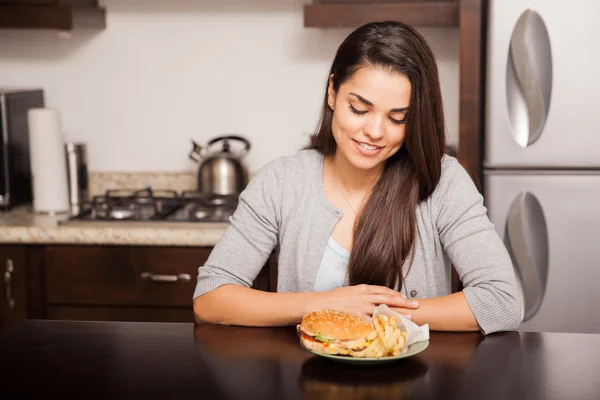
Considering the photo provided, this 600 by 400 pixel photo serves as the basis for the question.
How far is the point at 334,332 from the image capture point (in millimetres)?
1480

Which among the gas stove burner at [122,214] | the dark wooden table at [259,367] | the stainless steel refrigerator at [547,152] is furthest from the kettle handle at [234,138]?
the dark wooden table at [259,367]

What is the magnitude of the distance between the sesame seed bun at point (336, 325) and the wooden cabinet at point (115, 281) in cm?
125

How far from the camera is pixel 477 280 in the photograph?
70.5 inches

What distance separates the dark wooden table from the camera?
53.1 inches

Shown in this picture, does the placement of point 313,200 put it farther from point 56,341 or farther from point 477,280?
point 56,341

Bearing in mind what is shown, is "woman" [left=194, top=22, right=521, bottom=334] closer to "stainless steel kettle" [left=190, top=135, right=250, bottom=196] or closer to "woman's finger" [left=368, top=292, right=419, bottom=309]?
"woman's finger" [left=368, top=292, right=419, bottom=309]

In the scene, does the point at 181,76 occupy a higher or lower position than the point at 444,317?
higher

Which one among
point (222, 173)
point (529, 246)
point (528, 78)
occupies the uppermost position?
point (528, 78)

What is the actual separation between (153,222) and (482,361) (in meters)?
1.62

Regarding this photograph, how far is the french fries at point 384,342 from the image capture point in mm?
1441

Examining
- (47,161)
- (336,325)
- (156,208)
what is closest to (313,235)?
(336,325)

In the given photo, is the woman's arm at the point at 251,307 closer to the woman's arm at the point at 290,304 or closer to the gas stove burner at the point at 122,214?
the woman's arm at the point at 290,304

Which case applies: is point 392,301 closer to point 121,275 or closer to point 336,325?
point 336,325

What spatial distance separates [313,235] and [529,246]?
41.9 inches
